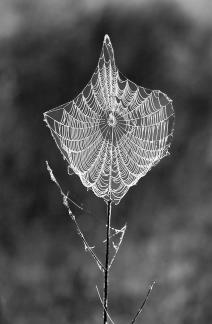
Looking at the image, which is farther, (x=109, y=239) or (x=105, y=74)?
(x=105, y=74)

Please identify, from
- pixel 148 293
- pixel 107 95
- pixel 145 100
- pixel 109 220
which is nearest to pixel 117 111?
pixel 107 95

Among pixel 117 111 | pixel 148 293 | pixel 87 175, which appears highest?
pixel 117 111

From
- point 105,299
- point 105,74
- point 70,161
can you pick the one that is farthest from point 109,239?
point 105,74

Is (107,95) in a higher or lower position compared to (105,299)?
higher

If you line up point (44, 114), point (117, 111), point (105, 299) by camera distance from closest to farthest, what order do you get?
1. point (105, 299)
2. point (44, 114)
3. point (117, 111)

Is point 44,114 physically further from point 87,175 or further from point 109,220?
point 109,220

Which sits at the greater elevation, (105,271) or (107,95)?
(107,95)

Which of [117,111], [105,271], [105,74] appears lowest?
[105,271]

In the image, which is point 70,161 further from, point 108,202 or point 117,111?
point 117,111

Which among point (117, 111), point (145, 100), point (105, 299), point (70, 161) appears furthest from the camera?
point (145, 100)
